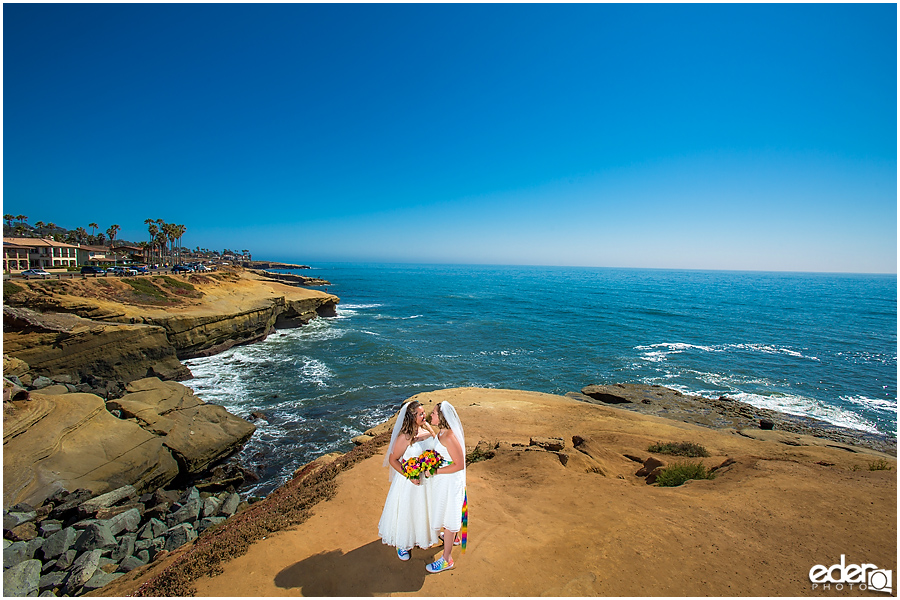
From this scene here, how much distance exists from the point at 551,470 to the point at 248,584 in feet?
22.5

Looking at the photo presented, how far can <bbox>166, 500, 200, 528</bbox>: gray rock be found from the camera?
10297 millimetres

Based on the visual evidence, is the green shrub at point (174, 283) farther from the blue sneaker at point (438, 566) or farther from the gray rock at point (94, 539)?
the blue sneaker at point (438, 566)

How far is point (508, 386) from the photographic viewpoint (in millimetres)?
25391

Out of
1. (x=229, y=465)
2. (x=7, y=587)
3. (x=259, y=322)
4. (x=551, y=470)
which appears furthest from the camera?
(x=259, y=322)

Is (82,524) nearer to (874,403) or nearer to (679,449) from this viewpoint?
(679,449)

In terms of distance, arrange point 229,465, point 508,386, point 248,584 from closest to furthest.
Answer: point 248,584
point 229,465
point 508,386

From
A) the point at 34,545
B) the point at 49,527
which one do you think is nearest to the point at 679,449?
the point at 34,545

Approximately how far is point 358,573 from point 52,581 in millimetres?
7073

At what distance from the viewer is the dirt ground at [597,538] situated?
5.16 meters

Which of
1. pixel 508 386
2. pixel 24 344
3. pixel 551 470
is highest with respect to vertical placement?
pixel 24 344

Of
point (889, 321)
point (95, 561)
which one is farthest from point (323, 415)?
point (889, 321)

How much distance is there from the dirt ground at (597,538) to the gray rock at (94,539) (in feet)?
10.6

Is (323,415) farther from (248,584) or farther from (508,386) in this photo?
(248,584)

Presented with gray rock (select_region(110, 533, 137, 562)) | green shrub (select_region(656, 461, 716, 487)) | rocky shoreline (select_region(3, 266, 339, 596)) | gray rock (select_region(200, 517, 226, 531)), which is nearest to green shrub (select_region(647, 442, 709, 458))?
green shrub (select_region(656, 461, 716, 487))
